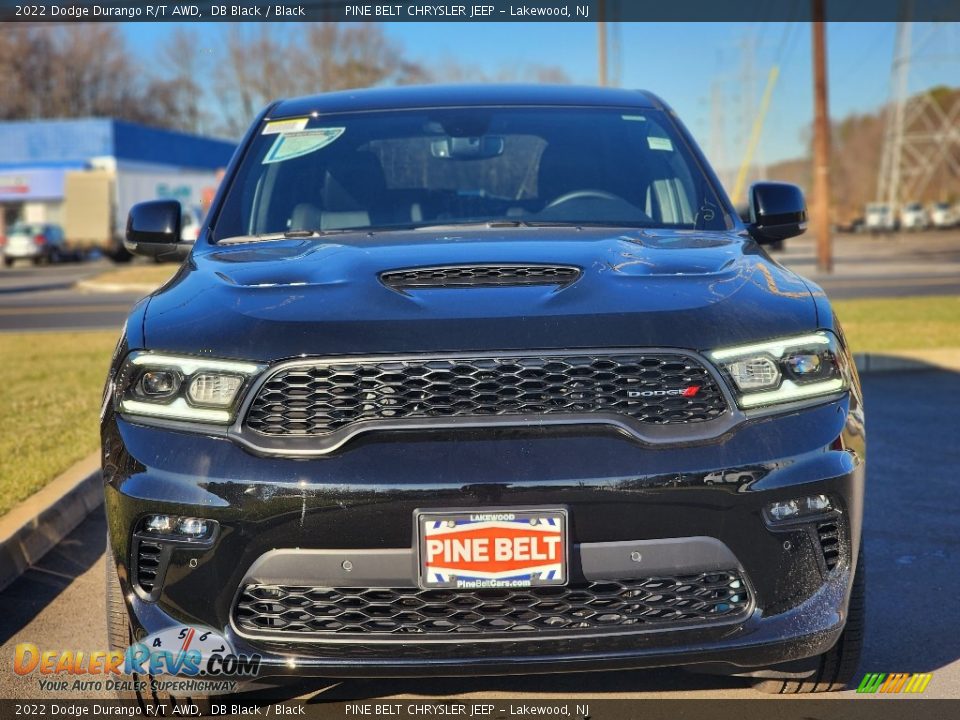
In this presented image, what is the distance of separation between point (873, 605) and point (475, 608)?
79.3 inches

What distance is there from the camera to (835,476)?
291 centimetres

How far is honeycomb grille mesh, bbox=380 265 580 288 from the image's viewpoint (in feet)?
10.3

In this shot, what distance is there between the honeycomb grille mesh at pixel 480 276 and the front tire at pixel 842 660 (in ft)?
3.38

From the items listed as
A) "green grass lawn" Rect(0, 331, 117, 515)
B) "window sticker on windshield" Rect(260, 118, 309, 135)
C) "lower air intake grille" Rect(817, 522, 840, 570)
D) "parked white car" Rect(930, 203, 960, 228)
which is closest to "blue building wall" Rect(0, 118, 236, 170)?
"parked white car" Rect(930, 203, 960, 228)

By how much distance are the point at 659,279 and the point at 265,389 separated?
3.34 feet

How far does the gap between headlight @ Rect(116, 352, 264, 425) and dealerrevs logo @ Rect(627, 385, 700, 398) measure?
86 centimetres

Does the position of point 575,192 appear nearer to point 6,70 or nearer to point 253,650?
point 253,650

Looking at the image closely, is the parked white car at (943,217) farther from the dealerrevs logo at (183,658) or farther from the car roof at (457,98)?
the dealerrevs logo at (183,658)

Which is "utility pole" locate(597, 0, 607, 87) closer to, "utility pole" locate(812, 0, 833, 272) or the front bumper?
"utility pole" locate(812, 0, 833, 272)

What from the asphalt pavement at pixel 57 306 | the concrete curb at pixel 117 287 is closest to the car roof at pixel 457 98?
the asphalt pavement at pixel 57 306

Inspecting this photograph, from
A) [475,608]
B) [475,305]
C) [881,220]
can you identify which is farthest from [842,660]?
Answer: [881,220]

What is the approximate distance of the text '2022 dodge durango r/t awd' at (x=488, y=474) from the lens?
2.76 m

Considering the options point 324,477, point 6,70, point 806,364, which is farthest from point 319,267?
point 6,70

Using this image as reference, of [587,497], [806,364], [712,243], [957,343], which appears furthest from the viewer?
[957,343]
